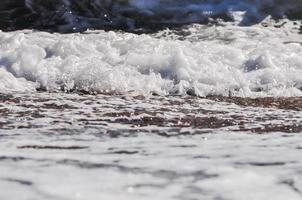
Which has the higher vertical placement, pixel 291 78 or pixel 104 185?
pixel 291 78

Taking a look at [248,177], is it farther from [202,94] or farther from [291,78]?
[291,78]

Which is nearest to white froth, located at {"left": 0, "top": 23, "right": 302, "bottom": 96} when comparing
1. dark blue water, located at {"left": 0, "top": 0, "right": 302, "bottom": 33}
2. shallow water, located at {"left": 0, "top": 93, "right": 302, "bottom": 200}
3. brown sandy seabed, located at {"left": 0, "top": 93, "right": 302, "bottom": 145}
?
brown sandy seabed, located at {"left": 0, "top": 93, "right": 302, "bottom": 145}

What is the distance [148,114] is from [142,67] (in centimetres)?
157

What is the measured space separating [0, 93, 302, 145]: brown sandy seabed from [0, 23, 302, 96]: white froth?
326mm

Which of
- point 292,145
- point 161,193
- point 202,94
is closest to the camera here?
point 161,193

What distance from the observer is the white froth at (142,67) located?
187 inches

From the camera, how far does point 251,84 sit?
499 centimetres

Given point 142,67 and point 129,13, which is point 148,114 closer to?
point 142,67

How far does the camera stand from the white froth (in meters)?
4.75

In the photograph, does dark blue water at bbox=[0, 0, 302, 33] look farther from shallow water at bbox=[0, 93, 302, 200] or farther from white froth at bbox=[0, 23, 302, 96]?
shallow water at bbox=[0, 93, 302, 200]

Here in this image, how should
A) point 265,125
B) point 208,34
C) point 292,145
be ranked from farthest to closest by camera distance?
point 208,34 → point 265,125 → point 292,145

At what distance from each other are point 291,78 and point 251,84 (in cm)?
44

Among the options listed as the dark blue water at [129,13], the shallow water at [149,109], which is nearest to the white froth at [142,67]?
the shallow water at [149,109]

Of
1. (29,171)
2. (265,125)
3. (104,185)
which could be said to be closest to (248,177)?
(104,185)
